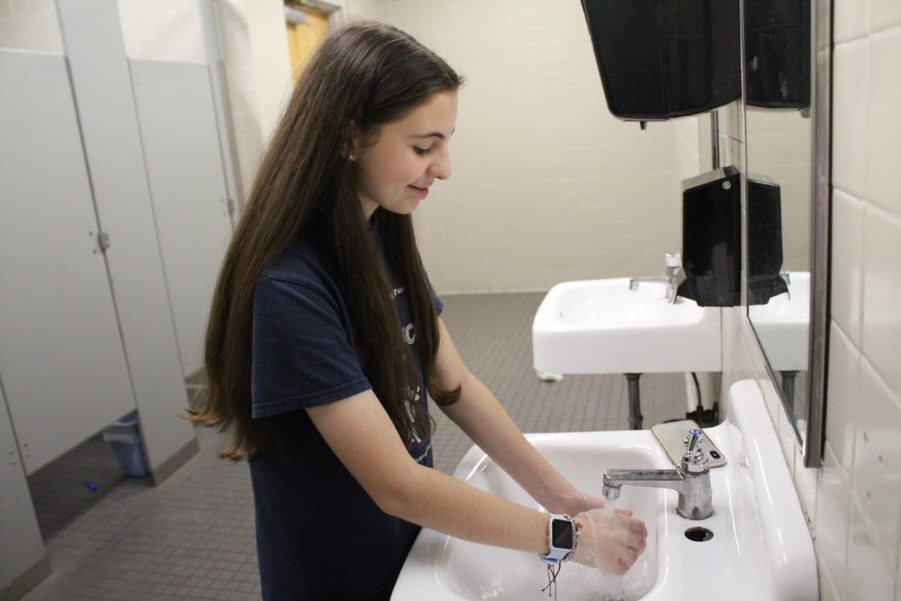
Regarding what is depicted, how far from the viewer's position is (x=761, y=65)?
901 mm

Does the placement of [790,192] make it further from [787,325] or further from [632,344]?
[632,344]

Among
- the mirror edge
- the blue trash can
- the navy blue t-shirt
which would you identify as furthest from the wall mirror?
the blue trash can

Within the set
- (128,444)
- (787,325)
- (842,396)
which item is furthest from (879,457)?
(128,444)

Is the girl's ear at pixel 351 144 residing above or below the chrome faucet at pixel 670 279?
above

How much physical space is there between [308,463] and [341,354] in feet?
0.65

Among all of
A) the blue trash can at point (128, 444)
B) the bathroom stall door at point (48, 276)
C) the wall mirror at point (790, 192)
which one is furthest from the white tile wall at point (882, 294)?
the blue trash can at point (128, 444)

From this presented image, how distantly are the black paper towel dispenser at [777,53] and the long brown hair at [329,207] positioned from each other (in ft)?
1.26

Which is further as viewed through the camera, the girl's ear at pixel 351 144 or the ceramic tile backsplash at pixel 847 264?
the girl's ear at pixel 351 144

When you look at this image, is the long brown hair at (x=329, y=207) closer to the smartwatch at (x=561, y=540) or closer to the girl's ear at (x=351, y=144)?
the girl's ear at (x=351, y=144)

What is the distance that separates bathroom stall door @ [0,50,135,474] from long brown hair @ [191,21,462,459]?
5.90 ft

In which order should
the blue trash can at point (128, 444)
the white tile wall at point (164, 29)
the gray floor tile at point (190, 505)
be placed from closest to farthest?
1. the gray floor tile at point (190, 505)
2. the blue trash can at point (128, 444)
3. the white tile wall at point (164, 29)

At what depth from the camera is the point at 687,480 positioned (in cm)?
99

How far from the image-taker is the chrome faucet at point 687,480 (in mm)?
979

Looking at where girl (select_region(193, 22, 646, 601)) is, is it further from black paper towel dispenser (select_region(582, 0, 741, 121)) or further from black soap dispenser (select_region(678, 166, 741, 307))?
black soap dispenser (select_region(678, 166, 741, 307))
